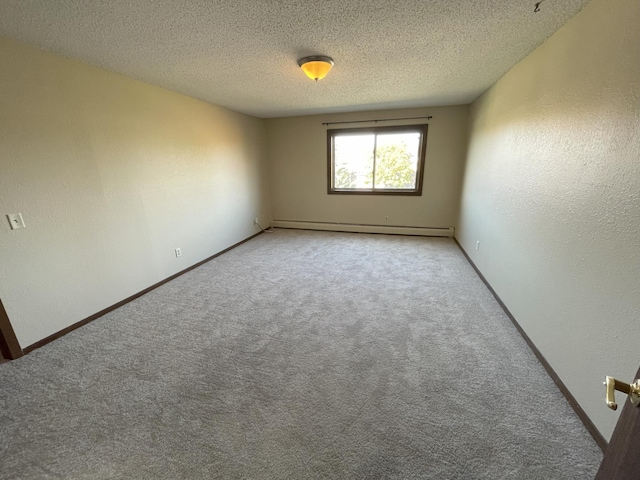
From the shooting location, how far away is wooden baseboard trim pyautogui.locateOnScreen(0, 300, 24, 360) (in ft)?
6.01

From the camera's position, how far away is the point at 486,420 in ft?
4.52

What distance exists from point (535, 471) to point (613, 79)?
6.14 ft

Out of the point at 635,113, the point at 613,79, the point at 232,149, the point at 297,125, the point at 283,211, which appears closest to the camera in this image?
the point at 635,113

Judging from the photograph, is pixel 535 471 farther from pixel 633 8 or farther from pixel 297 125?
pixel 297 125

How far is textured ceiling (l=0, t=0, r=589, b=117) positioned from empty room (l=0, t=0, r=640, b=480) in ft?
0.07

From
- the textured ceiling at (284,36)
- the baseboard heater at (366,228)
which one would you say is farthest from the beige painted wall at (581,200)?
the baseboard heater at (366,228)

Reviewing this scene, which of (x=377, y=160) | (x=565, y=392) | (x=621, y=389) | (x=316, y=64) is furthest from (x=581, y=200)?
(x=377, y=160)

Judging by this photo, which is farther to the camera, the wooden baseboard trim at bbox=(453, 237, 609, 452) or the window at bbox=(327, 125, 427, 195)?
the window at bbox=(327, 125, 427, 195)

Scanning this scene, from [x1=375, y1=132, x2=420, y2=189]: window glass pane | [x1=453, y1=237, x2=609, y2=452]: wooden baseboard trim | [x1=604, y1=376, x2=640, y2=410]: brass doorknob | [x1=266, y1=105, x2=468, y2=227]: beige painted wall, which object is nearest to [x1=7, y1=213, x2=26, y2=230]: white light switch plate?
[x1=604, y1=376, x2=640, y2=410]: brass doorknob

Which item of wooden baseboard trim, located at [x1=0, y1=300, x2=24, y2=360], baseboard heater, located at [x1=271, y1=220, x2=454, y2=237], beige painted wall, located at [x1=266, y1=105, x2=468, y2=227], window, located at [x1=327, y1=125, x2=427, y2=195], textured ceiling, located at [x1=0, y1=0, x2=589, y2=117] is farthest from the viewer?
baseboard heater, located at [x1=271, y1=220, x2=454, y2=237]

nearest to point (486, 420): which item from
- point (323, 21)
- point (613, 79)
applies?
point (613, 79)

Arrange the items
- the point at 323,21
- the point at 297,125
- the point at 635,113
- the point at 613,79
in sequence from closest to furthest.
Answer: the point at 635,113 < the point at 613,79 < the point at 323,21 < the point at 297,125

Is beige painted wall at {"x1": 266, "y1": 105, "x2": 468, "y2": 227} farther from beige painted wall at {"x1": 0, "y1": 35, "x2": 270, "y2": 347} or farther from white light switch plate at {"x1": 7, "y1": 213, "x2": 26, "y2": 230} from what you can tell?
white light switch plate at {"x1": 7, "y1": 213, "x2": 26, "y2": 230}

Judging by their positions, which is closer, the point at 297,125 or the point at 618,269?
the point at 618,269
